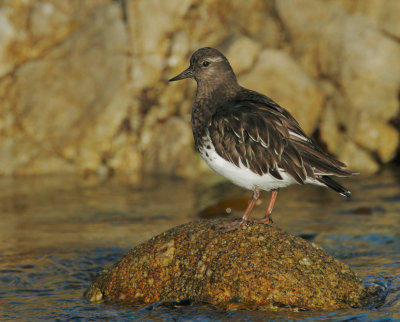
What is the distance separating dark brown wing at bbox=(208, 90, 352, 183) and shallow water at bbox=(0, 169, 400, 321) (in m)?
1.52

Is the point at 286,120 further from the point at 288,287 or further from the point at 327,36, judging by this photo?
the point at 327,36

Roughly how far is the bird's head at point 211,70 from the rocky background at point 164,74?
5989mm

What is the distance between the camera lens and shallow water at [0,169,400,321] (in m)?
6.71

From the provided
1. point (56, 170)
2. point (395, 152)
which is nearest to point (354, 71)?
point (395, 152)

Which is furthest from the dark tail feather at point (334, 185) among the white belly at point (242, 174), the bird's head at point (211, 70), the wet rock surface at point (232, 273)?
the bird's head at point (211, 70)

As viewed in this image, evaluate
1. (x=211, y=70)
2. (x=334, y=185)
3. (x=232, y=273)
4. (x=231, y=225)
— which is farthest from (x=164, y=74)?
(x=232, y=273)

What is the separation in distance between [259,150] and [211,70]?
1.49 metres

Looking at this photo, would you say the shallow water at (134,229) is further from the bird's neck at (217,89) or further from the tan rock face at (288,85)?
the bird's neck at (217,89)

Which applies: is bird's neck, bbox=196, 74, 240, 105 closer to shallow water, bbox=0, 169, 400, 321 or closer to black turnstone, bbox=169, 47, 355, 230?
black turnstone, bbox=169, 47, 355, 230

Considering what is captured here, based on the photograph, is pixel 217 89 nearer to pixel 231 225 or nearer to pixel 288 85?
pixel 231 225

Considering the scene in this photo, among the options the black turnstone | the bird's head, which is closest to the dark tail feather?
the black turnstone

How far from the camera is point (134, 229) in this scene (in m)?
10.6

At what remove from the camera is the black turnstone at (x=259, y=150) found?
22.9ft

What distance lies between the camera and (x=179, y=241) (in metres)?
7.00
